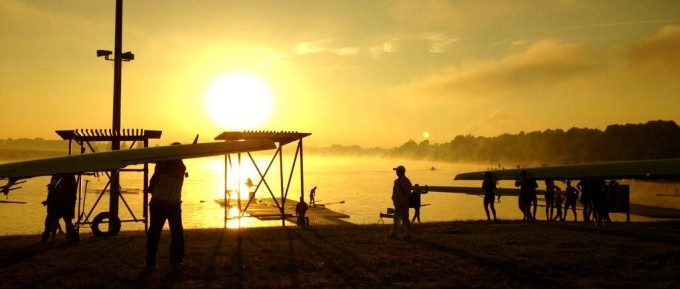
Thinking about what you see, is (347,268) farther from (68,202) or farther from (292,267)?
(68,202)

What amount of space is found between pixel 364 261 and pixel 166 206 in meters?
4.11

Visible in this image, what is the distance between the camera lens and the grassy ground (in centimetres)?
854

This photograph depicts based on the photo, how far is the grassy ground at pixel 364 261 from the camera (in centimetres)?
854

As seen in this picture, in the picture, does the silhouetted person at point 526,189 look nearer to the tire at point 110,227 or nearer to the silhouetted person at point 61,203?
the tire at point 110,227

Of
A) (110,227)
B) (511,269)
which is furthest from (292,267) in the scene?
(110,227)

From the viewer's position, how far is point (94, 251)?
39.1 feet

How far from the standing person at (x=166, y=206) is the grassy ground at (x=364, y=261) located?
38cm

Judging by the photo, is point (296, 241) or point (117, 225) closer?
point (296, 241)

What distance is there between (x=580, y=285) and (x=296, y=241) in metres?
7.24

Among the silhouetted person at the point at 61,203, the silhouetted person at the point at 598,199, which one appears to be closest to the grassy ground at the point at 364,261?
the silhouetted person at the point at 61,203

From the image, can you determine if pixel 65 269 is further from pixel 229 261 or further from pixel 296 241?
pixel 296 241

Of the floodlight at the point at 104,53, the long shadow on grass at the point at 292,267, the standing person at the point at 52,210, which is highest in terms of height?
the floodlight at the point at 104,53

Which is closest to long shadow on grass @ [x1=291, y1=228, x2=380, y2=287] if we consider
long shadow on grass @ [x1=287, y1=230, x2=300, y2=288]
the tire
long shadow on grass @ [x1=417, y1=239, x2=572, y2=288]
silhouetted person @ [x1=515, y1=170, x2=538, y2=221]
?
long shadow on grass @ [x1=287, y1=230, x2=300, y2=288]

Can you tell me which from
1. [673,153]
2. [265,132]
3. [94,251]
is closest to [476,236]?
[265,132]
